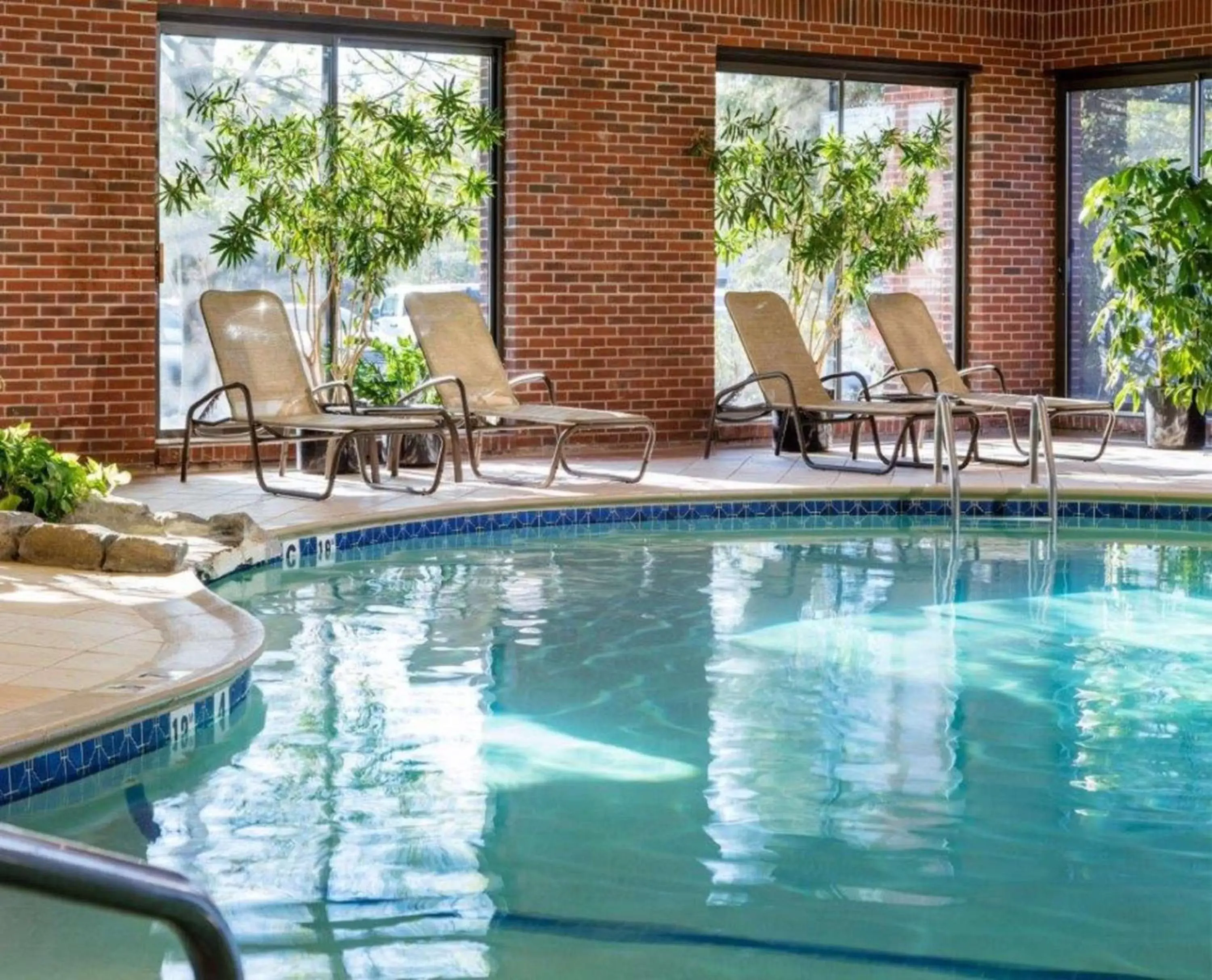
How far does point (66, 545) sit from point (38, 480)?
1.82ft

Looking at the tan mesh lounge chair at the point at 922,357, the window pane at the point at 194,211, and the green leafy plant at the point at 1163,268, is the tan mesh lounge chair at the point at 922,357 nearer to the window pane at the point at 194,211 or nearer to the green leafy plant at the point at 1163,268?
the green leafy plant at the point at 1163,268

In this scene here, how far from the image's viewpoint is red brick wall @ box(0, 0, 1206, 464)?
9.29 m

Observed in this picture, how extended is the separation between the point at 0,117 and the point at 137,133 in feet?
2.22

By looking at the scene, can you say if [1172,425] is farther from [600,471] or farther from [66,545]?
[66,545]

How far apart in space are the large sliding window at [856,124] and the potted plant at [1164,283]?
122 cm

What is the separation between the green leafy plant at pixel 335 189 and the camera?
9.62 metres

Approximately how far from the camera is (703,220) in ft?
37.3

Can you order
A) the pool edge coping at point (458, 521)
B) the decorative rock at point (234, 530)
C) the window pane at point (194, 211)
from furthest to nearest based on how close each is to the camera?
the window pane at point (194, 211) < the decorative rock at point (234, 530) < the pool edge coping at point (458, 521)

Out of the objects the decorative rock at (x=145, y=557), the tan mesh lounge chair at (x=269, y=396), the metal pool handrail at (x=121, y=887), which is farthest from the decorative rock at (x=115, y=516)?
the metal pool handrail at (x=121, y=887)

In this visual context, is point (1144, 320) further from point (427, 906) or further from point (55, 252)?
point (427, 906)

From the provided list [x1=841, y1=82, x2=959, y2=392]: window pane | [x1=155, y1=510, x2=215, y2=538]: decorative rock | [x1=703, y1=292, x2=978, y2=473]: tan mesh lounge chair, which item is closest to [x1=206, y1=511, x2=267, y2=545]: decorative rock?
[x1=155, y1=510, x2=215, y2=538]: decorative rock

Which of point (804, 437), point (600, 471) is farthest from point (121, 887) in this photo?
point (804, 437)

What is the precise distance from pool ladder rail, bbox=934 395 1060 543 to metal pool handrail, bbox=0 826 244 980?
6.86 metres

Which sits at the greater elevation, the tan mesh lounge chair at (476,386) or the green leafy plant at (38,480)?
the tan mesh lounge chair at (476,386)
